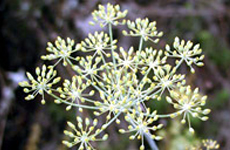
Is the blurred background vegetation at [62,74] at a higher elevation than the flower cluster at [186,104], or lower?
higher

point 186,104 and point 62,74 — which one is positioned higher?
point 62,74

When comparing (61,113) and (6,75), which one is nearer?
(6,75)

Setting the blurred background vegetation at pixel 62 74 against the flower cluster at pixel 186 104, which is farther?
the blurred background vegetation at pixel 62 74

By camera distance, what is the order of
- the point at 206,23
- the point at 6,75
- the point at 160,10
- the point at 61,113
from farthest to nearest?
1. the point at 206,23
2. the point at 160,10
3. the point at 61,113
4. the point at 6,75

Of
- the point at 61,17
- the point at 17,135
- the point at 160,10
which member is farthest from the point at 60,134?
the point at 160,10

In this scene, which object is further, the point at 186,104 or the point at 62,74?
the point at 62,74

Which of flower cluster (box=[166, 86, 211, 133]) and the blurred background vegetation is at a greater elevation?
the blurred background vegetation

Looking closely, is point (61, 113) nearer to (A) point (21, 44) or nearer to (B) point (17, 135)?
(B) point (17, 135)

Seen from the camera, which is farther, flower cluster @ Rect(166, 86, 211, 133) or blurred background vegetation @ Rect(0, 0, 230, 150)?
blurred background vegetation @ Rect(0, 0, 230, 150)
